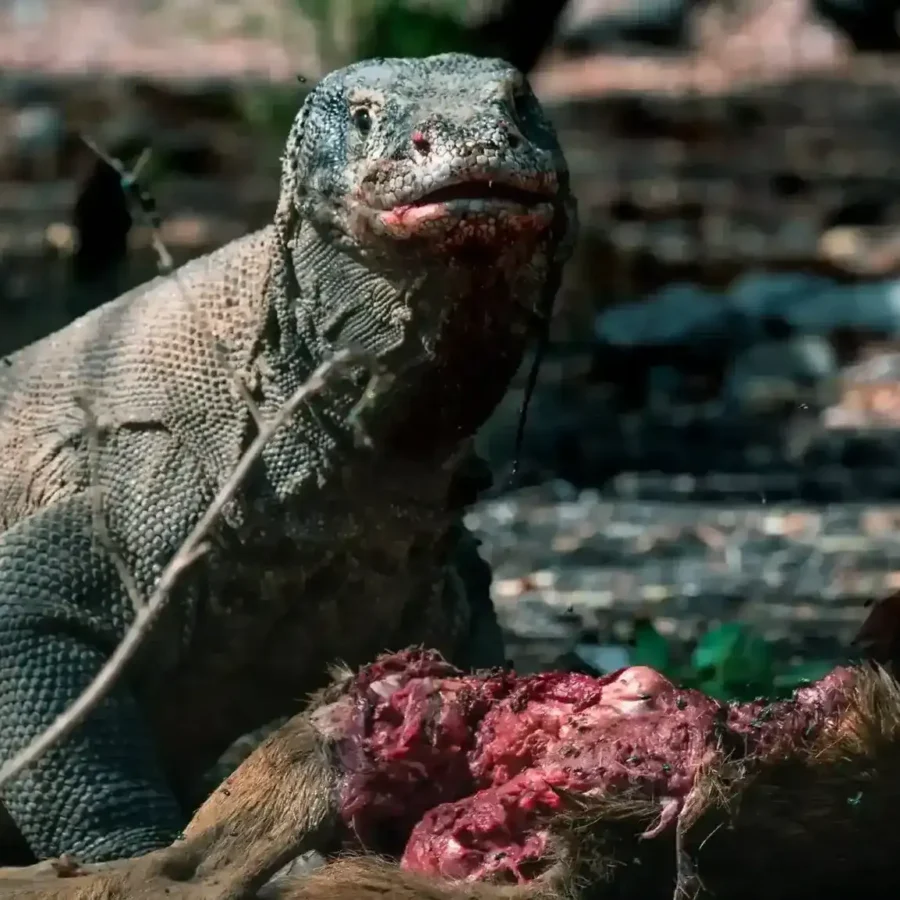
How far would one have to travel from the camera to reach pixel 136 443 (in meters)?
4.03

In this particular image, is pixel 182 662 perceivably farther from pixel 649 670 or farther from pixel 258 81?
pixel 258 81

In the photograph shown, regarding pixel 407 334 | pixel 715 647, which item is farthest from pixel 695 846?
pixel 715 647

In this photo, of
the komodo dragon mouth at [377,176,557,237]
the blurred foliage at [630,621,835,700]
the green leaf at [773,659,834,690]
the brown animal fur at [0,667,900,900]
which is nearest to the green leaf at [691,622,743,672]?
the blurred foliage at [630,621,835,700]

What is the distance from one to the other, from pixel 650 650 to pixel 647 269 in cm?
775

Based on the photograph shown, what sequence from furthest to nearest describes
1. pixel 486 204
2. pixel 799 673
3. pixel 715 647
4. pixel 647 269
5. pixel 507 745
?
pixel 647 269
pixel 715 647
pixel 799 673
pixel 486 204
pixel 507 745

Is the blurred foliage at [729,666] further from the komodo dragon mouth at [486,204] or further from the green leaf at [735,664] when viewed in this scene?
the komodo dragon mouth at [486,204]

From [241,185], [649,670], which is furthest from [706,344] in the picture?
[649,670]

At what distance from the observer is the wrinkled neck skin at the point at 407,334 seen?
3.62 metres

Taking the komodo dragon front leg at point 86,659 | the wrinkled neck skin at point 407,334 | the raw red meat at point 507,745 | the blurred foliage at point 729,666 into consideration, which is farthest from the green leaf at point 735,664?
the raw red meat at point 507,745

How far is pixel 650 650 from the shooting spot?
4.82m

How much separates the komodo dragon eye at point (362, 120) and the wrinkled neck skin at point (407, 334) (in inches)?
8.8

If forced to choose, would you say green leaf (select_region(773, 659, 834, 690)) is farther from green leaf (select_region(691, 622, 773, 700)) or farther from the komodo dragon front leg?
the komodo dragon front leg

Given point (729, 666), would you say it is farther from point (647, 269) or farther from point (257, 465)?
point (647, 269)

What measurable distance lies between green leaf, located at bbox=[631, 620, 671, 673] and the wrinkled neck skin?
2.94 feet
